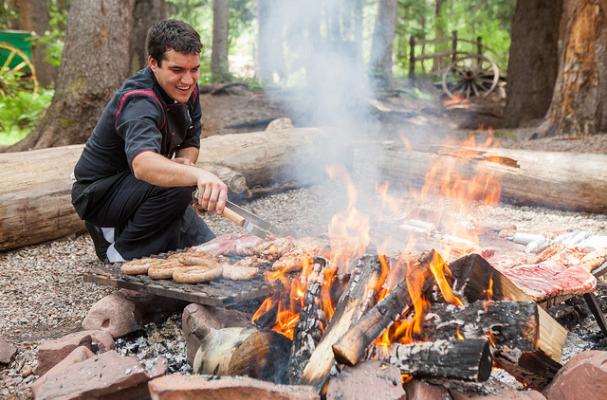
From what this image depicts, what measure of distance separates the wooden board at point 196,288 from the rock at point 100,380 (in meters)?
0.46

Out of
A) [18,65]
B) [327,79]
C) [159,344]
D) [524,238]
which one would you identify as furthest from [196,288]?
[327,79]

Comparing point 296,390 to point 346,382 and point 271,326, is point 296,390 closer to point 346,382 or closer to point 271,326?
point 346,382

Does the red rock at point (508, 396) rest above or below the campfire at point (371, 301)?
below

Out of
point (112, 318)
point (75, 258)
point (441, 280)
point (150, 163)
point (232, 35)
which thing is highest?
point (232, 35)

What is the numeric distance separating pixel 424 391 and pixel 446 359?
16cm

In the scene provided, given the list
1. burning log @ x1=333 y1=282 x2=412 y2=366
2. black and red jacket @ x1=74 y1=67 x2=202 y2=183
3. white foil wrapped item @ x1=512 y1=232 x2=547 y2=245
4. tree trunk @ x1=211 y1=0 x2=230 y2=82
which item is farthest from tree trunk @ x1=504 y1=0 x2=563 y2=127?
burning log @ x1=333 y1=282 x2=412 y2=366

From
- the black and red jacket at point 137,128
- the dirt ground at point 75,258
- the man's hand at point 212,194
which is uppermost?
the black and red jacket at point 137,128

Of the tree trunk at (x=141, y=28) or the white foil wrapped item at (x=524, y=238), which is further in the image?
the tree trunk at (x=141, y=28)

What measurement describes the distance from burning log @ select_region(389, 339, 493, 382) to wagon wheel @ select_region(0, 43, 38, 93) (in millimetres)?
12086

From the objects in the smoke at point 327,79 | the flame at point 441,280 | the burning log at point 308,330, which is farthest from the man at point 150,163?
the smoke at point 327,79

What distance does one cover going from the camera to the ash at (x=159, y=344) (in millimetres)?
2957

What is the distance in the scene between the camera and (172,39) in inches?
134

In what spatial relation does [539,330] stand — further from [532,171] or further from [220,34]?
[220,34]

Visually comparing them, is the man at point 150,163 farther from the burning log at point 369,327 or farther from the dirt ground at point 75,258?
the burning log at point 369,327
